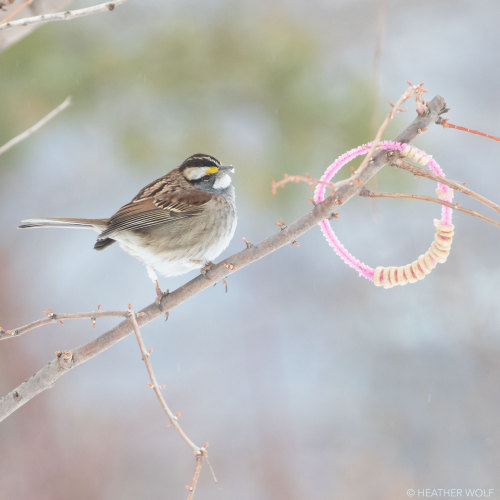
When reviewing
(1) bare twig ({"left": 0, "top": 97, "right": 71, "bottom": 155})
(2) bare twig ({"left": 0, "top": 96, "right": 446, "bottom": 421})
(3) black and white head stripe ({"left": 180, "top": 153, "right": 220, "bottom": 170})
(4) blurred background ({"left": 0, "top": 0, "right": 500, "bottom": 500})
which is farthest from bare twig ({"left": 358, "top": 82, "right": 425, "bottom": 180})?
(4) blurred background ({"left": 0, "top": 0, "right": 500, "bottom": 500})

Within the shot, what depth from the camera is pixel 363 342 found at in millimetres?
3502

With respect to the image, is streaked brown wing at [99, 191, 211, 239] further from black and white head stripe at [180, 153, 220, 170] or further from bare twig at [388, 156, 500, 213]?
bare twig at [388, 156, 500, 213]

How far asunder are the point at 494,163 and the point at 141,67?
2.15 m

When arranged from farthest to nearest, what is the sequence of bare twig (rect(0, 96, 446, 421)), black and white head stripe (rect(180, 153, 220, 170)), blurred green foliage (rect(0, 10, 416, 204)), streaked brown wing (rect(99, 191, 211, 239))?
blurred green foliage (rect(0, 10, 416, 204)), streaked brown wing (rect(99, 191, 211, 239)), black and white head stripe (rect(180, 153, 220, 170)), bare twig (rect(0, 96, 446, 421))

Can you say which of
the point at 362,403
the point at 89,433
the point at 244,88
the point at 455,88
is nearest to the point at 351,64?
the point at 244,88

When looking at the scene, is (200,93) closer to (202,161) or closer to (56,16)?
(202,161)

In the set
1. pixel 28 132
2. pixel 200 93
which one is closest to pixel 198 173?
pixel 28 132

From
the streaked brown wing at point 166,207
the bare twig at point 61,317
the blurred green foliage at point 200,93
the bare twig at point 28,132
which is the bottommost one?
the bare twig at point 61,317

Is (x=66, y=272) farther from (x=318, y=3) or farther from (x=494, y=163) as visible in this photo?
(x=494, y=163)

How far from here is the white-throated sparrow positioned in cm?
166

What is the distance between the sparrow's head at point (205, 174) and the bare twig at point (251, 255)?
58 centimetres

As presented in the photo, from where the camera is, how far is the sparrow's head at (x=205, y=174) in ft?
5.31

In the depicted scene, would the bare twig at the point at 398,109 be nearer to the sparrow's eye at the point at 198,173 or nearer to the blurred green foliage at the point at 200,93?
the sparrow's eye at the point at 198,173

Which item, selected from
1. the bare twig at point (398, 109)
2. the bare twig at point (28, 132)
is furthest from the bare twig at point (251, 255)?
the bare twig at point (28, 132)
